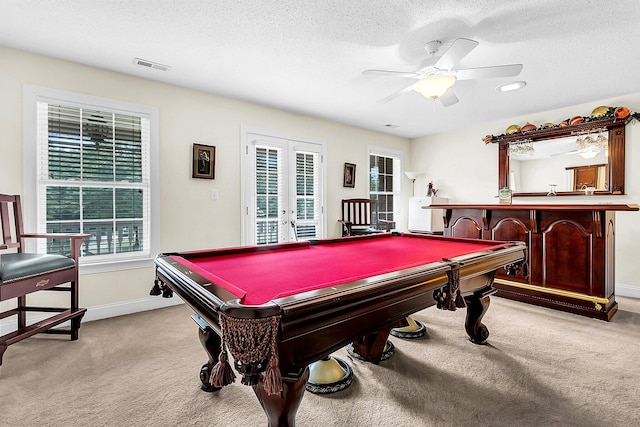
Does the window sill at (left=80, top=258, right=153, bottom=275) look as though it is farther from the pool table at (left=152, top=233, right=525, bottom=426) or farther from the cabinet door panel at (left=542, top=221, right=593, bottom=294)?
the cabinet door panel at (left=542, top=221, right=593, bottom=294)

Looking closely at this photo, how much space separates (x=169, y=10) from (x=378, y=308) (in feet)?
7.51

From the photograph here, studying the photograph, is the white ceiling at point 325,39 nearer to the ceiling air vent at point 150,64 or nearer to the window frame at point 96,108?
the ceiling air vent at point 150,64

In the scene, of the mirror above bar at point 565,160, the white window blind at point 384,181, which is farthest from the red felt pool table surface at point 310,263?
the white window blind at point 384,181

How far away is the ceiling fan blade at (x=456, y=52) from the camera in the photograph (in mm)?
1924

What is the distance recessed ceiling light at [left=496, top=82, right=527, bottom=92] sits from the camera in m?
3.29

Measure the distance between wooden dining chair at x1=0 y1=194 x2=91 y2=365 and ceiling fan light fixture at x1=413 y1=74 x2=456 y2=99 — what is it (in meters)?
2.97

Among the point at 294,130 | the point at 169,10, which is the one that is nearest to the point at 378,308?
the point at 169,10

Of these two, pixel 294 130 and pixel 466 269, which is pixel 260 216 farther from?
pixel 466 269

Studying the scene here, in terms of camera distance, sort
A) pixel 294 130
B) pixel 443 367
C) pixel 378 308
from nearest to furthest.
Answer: pixel 378 308 → pixel 443 367 → pixel 294 130

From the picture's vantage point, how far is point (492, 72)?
227 cm

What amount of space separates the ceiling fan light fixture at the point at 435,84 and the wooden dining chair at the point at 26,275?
297cm

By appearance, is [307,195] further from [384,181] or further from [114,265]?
[114,265]

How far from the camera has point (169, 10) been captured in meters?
2.04

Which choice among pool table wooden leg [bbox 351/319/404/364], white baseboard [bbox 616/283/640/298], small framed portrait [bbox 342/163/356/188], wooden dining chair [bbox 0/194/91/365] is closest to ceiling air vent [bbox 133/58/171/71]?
wooden dining chair [bbox 0/194/91/365]
